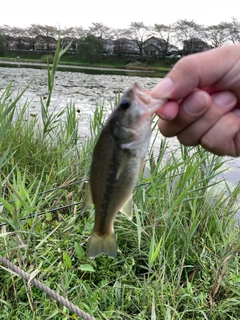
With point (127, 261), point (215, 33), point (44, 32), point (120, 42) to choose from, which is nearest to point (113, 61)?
point (120, 42)

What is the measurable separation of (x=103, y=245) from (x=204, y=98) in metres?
0.78

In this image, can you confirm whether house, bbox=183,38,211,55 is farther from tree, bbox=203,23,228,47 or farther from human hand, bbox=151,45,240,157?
human hand, bbox=151,45,240,157

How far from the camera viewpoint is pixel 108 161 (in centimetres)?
116

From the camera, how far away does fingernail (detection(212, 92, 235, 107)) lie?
1454 millimetres

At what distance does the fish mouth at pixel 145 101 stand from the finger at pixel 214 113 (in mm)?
366

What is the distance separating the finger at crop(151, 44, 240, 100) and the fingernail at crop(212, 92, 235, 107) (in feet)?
0.10

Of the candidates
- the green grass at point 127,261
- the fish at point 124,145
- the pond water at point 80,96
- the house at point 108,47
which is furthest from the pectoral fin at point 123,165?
the house at point 108,47

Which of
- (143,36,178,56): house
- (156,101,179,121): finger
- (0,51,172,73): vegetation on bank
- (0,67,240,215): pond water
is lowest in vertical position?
(0,67,240,215): pond water

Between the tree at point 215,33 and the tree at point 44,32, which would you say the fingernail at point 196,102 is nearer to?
the tree at point 215,33

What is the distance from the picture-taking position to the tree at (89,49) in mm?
46906

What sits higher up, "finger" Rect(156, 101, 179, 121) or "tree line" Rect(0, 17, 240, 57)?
"tree line" Rect(0, 17, 240, 57)

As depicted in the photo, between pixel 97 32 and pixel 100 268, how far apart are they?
65.5 m

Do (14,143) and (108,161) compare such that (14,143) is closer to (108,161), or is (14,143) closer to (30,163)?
(30,163)

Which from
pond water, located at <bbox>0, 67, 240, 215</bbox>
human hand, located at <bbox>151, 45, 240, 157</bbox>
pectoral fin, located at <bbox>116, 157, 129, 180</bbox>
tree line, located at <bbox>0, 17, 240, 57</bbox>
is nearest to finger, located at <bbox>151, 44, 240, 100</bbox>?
human hand, located at <bbox>151, 45, 240, 157</bbox>
